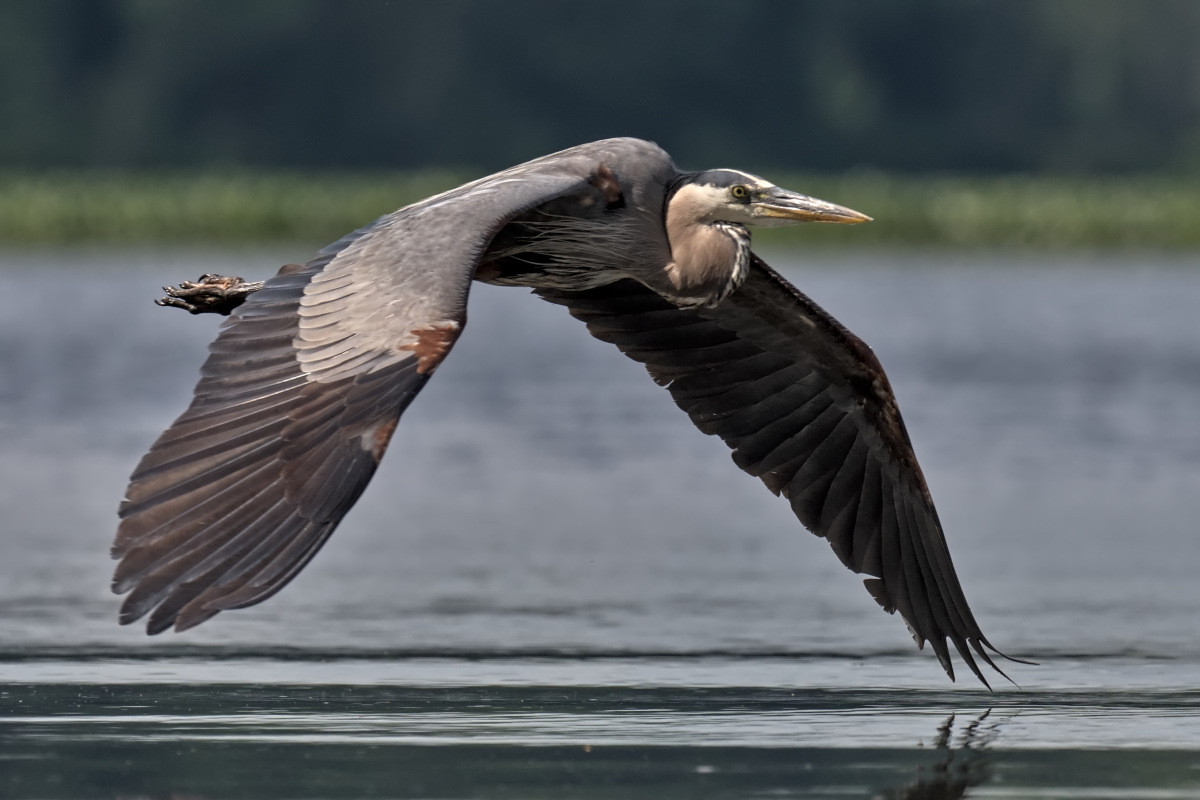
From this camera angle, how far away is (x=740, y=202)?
7.17 metres

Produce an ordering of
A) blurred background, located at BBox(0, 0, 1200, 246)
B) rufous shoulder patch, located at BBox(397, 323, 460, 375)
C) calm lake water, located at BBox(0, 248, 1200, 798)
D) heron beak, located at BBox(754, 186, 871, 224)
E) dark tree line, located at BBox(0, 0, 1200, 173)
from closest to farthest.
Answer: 1. rufous shoulder patch, located at BBox(397, 323, 460, 375)
2. calm lake water, located at BBox(0, 248, 1200, 798)
3. heron beak, located at BBox(754, 186, 871, 224)
4. blurred background, located at BBox(0, 0, 1200, 246)
5. dark tree line, located at BBox(0, 0, 1200, 173)

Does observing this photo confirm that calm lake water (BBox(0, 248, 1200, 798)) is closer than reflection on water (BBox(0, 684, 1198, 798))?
No

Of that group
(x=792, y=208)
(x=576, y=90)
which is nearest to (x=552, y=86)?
(x=576, y=90)

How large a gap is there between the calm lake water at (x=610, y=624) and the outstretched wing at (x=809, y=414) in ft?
1.11

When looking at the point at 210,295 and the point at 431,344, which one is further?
the point at 210,295

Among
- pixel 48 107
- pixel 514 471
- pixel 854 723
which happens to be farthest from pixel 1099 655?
A: pixel 48 107

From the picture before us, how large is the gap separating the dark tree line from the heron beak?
4959 cm

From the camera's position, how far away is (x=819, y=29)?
61781mm

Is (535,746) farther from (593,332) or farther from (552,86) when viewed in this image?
(552,86)

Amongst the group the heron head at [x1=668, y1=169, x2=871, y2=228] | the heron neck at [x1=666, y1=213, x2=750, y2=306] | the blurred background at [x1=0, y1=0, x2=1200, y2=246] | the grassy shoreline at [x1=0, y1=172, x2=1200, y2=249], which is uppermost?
the blurred background at [x1=0, y1=0, x2=1200, y2=246]

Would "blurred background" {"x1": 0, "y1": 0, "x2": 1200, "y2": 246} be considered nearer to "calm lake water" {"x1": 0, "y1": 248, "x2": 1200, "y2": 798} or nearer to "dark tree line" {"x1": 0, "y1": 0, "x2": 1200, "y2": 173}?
"dark tree line" {"x1": 0, "y1": 0, "x2": 1200, "y2": 173}

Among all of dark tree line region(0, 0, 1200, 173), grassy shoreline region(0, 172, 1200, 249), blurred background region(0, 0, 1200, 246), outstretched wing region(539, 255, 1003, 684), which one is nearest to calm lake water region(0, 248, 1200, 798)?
outstretched wing region(539, 255, 1003, 684)

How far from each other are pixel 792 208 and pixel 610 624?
189 centimetres

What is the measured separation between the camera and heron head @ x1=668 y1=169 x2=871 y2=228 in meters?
7.11
